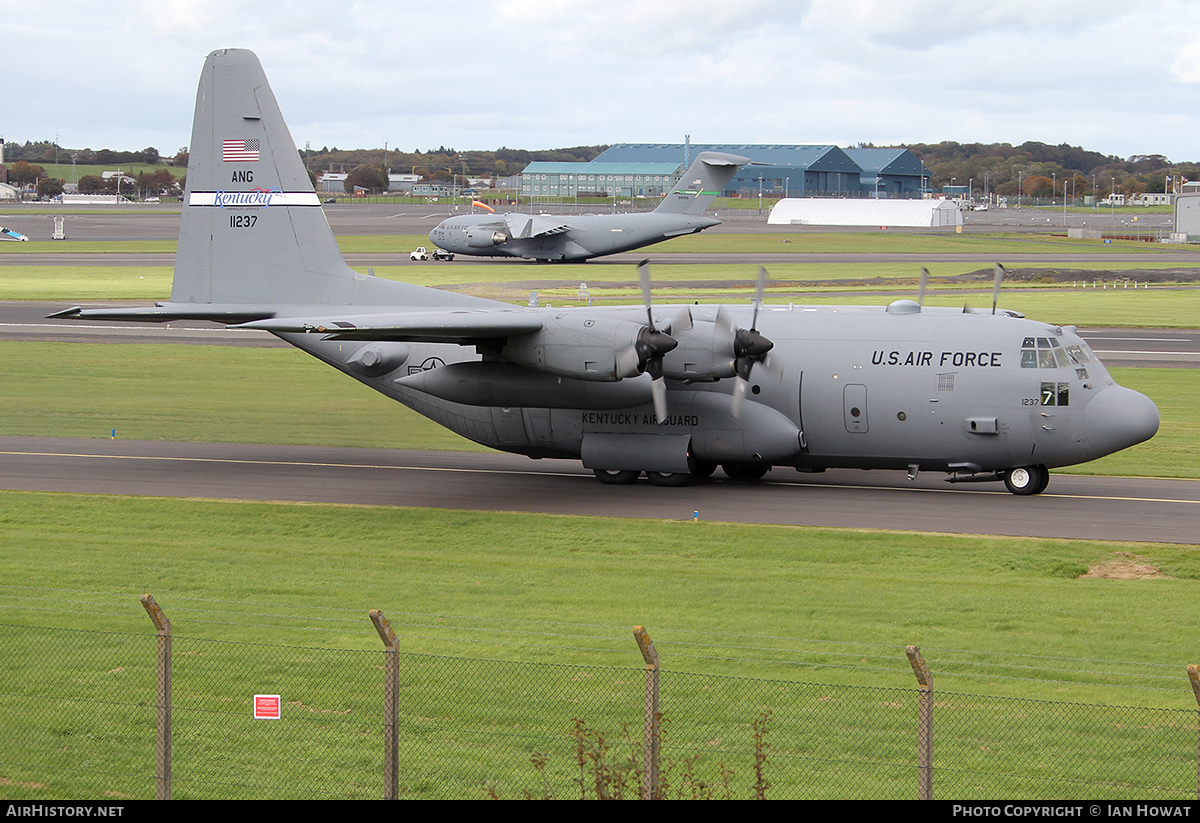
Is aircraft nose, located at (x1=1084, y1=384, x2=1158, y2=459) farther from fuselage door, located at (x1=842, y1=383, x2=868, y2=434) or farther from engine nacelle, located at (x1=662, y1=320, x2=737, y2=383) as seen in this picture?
engine nacelle, located at (x1=662, y1=320, x2=737, y2=383)

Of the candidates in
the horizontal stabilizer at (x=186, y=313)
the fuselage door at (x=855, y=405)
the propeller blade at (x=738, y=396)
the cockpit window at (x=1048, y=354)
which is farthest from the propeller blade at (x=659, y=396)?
the horizontal stabilizer at (x=186, y=313)

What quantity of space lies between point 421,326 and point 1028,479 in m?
13.3

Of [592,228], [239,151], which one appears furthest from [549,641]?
[592,228]

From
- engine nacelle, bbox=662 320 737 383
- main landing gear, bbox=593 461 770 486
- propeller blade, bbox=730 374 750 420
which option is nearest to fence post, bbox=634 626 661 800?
engine nacelle, bbox=662 320 737 383

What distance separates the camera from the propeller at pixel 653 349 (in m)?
25.7

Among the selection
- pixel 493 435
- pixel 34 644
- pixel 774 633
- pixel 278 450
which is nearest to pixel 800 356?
pixel 493 435

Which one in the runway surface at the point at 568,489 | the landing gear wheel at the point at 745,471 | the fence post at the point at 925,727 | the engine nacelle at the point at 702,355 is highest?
the engine nacelle at the point at 702,355

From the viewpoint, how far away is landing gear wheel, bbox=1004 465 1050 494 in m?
27.4

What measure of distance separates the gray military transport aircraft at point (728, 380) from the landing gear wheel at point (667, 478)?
0.05 meters

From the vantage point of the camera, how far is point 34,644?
1702 cm

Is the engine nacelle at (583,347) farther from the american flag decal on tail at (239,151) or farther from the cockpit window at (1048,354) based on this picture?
the american flag decal on tail at (239,151)

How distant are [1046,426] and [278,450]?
19.2 m

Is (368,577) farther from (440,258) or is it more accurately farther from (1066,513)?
(440,258)

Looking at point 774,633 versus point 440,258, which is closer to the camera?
point 774,633
